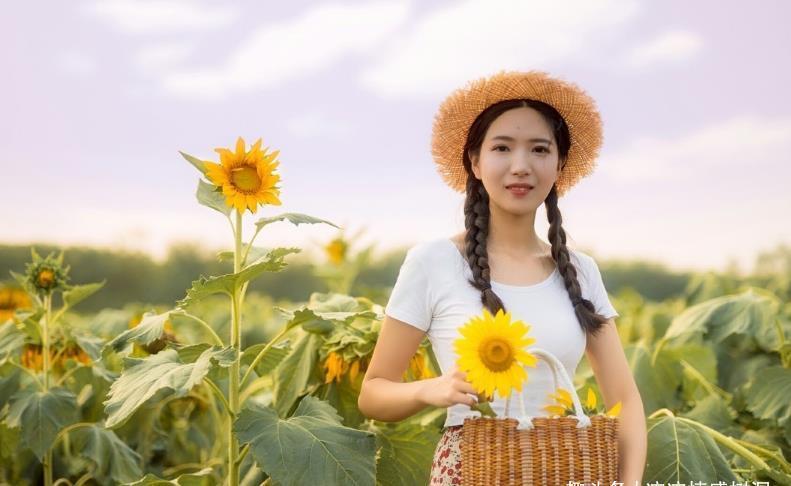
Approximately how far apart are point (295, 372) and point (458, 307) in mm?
760

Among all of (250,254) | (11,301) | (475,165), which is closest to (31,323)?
(250,254)

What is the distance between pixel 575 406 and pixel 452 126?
76cm

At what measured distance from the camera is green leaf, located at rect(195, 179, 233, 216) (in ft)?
7.06

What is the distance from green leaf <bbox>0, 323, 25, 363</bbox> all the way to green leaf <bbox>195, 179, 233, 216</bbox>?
111cm

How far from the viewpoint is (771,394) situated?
10.3 feet

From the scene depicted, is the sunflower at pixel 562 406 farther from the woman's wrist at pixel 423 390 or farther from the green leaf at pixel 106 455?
the green leaf at pixel 106 455

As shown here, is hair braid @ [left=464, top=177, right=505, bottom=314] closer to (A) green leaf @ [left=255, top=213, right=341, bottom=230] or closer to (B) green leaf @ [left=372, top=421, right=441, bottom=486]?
(A) green leaf @ [left=255, top=213, right=341, bottom=230]

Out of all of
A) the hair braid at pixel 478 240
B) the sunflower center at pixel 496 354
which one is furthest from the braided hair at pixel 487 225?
the sunflower center at pixel 496 354

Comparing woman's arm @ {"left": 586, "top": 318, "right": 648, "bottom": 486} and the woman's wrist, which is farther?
woman's arm @ {"left": 586, "top": 318, "right": 648, "bottom": 486}

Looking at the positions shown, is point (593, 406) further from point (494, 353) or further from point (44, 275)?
point (44, 275)

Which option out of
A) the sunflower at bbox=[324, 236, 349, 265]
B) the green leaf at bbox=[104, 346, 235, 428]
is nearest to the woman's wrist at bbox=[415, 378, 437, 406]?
the green leaf at bbox=[104, 346, 235, 428]

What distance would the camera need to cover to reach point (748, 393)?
316 centimetres

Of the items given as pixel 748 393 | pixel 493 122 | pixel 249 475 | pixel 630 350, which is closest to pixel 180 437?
pixel 249 475

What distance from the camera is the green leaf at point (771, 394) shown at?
10.2ft
